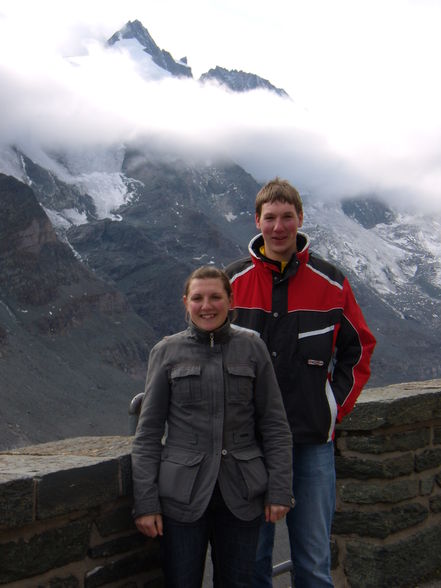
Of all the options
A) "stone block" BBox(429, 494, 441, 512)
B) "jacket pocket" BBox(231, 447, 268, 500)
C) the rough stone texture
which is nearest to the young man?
"jacket pocket" BBox(231, 447, 268, 500)

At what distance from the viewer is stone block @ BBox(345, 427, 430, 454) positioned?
17.3ft

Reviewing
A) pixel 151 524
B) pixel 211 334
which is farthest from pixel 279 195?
pixel 151 524

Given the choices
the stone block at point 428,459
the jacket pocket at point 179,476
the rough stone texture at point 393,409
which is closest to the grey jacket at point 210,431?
the jacket pocket at point 179,476

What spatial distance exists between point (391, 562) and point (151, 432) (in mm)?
2606

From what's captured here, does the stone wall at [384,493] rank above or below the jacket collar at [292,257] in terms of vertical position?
below

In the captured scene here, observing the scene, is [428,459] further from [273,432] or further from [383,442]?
[273,432]

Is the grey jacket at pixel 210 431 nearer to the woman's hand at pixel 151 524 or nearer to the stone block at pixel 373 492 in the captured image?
the woman's hand at pixel 151 524

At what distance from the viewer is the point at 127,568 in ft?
13.0

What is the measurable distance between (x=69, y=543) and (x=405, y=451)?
8.89 feet

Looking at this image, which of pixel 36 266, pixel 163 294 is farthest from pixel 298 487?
pixel 163 294

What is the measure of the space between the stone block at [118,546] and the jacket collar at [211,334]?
1.17 meters

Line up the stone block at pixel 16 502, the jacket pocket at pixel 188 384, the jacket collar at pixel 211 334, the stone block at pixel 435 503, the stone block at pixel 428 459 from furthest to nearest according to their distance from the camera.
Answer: the stone block at pixel 435 503 < the stone block at pixel 428 459 < the jacket collar at pixel 211 334 < the jacket pocket at pixel 188 384 < the stone block at pixel 16 502

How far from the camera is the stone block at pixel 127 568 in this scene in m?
3.80

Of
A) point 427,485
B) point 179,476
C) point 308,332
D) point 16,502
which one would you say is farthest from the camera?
point 427,485
